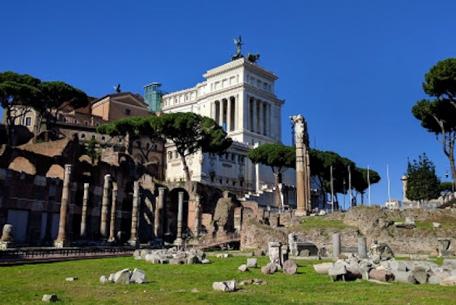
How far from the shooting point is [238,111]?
87125 mm

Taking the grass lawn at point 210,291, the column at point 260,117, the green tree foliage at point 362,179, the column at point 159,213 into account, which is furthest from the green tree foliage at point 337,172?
the grass lawn at point 210,291

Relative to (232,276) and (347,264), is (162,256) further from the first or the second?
(347,264)

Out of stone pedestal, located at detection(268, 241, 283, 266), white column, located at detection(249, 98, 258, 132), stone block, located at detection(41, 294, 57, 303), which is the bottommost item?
stone block, located at detection(41, 294, 57, 303)

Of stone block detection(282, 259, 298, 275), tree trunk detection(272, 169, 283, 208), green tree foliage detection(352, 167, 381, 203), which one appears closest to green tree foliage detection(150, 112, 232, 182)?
tree trunk detection(272, 169, 283, 208)

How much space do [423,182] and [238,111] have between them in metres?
37.7

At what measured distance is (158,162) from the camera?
7219 centimetres

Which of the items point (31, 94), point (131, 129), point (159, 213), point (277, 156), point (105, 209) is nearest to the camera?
point (105, 209)

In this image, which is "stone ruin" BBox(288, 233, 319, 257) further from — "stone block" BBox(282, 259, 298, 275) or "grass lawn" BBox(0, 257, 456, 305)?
"grass lawn" BBox(0, 257, 456, 305)

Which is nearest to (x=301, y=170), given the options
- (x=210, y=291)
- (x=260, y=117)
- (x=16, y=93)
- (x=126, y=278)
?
(x=16, y=93)

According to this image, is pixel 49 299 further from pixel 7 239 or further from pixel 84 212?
pixel 84 212

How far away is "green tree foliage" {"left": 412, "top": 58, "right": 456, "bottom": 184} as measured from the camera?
38.4 m

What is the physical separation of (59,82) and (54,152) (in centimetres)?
1523

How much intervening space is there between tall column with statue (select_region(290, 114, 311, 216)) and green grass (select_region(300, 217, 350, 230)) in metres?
3.53

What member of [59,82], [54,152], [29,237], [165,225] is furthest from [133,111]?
[29,237]
